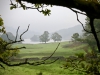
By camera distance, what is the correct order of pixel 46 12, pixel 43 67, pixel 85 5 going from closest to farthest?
pixel 85 5 → pixel 46 12 → pixel 43 67

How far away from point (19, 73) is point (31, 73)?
185cm

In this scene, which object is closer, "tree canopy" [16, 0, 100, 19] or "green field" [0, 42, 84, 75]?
"tree canopy" [16, 0, 100, 19]

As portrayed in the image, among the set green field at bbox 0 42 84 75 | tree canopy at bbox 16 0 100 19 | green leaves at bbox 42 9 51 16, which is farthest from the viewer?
green field at bbox 0 42 84 75

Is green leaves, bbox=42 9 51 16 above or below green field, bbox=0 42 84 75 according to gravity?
above

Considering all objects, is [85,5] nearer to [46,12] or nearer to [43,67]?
[46,12]

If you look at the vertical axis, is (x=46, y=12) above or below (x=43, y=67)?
above

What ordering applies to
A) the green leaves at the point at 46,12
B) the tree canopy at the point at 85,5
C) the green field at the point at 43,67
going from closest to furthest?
1. the tree canopy at the point at 85,5
2. the green leaves at the point at 46,12
3. the green field at the point at 43,67

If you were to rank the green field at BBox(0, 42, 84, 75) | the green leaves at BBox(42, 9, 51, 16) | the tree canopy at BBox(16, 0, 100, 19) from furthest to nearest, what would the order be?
1. the green field at BBox(0, 42, 84, 75)
2. the green leaves at BBox(42, 9, 51, 16)
3. the tree canopy at BBox(16, 0, 100, 19)

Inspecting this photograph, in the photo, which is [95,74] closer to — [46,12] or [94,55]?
[94,55]

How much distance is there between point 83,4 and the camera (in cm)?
174

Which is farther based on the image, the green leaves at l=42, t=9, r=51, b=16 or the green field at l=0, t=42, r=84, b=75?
the green field at l=0, t=42, r=84, b=75

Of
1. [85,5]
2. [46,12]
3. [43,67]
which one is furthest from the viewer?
[43,67]

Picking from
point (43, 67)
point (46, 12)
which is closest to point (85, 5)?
point (46, 12)

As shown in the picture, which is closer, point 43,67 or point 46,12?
point 46,12
